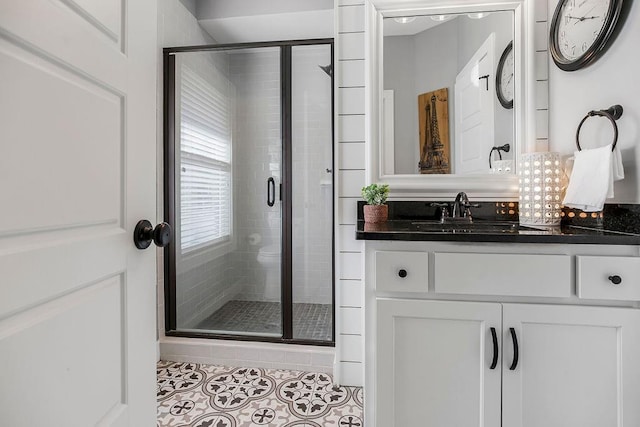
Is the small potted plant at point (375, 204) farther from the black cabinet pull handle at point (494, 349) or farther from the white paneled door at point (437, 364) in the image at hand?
the black cabinet pull handle at point (494, 349)

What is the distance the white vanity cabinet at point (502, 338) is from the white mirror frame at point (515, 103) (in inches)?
23.9

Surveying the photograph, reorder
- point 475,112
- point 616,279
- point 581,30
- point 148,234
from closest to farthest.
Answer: point 148,234
point 616,279
point 581,30
point 475,112

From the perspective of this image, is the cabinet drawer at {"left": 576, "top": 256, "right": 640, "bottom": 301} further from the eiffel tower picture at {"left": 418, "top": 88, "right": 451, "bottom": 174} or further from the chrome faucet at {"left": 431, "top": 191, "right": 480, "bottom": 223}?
the eiffel tower picture at {"left": 418, "top": 88, "right": 451, "bottom": 174}

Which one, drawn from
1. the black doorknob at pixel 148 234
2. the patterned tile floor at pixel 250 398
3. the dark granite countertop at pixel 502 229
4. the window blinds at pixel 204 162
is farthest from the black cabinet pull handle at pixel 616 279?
the window blinds at pixel 204 162

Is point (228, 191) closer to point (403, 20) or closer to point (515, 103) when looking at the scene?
point (403, 20)

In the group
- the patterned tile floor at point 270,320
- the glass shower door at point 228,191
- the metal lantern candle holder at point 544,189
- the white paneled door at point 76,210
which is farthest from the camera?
the glass shower door at point 228,191

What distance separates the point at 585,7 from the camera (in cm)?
129

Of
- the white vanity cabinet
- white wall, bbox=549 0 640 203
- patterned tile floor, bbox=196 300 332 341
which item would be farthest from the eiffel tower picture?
patterned tile floor, bbox=196 300 332 341

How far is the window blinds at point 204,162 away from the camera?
2.18 meters

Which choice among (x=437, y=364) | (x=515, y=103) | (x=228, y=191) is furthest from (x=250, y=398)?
(x=515, y=103)

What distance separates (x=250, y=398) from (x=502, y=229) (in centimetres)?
141

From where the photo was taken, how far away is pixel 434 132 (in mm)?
1638

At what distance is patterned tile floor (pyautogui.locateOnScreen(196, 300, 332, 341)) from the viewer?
2035 mm

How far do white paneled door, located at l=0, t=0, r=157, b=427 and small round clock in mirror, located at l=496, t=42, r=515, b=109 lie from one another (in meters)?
1.53
